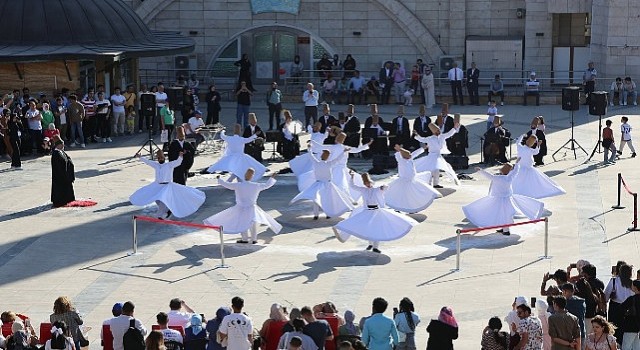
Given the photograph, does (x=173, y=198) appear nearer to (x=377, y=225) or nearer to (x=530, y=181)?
(x=377, y=225)

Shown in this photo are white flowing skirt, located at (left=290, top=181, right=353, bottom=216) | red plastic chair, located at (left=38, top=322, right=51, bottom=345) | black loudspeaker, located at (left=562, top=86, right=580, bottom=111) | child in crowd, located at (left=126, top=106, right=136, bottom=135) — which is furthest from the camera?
child in crowd, located at (left=126, top=106, right=136, bottom=135)

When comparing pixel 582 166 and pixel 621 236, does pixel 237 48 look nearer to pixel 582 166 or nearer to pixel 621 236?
pixel 582 166

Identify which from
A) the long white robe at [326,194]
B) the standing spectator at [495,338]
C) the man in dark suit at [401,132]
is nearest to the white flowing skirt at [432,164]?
the long white robe at [326,194]

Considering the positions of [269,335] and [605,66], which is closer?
[269,335]

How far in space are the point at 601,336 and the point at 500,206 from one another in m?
9.73

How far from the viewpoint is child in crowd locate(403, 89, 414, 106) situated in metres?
45.2

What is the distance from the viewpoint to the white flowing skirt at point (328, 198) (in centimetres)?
2642

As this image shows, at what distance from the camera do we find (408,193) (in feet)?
88.1

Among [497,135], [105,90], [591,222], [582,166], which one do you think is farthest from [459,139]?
[105,90]

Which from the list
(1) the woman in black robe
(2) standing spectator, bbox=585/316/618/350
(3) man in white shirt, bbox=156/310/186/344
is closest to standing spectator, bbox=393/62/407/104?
(1) the woman in black robe

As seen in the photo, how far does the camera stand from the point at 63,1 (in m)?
39.8

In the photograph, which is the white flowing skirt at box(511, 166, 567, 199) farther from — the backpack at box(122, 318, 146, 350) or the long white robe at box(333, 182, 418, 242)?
the backpack at box(122, 318, 146, 350)

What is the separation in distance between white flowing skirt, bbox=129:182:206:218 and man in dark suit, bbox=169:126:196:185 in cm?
92

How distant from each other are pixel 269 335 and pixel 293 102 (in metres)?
30.5
